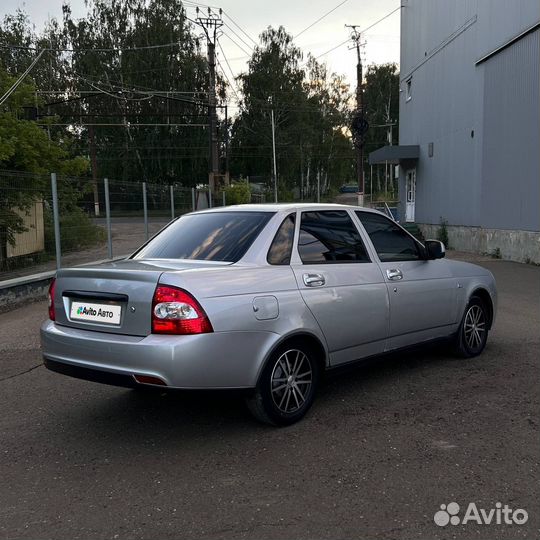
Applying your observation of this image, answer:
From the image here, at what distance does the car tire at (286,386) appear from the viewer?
3.92 meters

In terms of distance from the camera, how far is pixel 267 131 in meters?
53.3

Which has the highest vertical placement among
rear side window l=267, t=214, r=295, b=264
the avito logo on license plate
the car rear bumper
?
rear side window l=267, t=214, r=295, b=264

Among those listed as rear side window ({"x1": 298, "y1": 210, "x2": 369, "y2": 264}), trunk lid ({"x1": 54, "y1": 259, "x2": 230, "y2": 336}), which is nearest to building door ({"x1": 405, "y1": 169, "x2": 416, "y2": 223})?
rear side window ({"x1": 298, "y1": 210, "x2": 369, "y2": 264})

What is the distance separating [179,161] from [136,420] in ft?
144

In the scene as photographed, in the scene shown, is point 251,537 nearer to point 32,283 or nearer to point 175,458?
point 175,458

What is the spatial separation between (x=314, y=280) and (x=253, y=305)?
663 mm

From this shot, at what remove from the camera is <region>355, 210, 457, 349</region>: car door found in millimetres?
4961

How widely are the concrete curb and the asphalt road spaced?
4384 millimetres

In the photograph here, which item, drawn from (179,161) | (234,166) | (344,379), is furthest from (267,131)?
(344,379)

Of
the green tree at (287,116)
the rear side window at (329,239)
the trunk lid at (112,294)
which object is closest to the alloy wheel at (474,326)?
the rear side window at (329,239)

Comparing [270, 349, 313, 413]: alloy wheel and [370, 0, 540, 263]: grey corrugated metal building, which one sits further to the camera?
[370, 0, 540, 263]: grey corrugated metal building

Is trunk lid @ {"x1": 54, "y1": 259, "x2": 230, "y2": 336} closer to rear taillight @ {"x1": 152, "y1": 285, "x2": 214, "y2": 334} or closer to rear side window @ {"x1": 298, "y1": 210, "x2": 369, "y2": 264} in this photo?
rear taillight @ {"x1": 152, "y1": 285, "x2": 214, "y2": 334}

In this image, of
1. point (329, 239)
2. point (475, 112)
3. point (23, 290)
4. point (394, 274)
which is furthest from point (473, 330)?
point (475, 112)

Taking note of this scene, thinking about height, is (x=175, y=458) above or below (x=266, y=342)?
below
